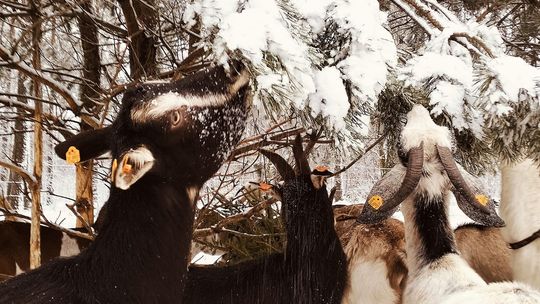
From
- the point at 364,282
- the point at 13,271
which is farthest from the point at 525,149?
the point at 13,271

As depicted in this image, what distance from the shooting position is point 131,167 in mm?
2049

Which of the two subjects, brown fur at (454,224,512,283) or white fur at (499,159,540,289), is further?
brown fur at (454,224,512,283)

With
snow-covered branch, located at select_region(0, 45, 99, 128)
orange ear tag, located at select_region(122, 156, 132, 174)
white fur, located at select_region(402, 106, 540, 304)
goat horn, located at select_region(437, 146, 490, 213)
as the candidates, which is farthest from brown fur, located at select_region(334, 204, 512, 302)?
orange ear tag, located at select_region(122, 156, 132, 174)

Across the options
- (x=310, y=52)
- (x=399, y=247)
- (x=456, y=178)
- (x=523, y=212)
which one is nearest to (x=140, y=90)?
(x=310, y=52)

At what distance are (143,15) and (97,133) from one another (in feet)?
7.60

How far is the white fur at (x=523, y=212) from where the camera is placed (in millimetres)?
3461

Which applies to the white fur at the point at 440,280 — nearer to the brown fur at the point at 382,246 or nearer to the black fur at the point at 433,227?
the black fur at the point at 433,227

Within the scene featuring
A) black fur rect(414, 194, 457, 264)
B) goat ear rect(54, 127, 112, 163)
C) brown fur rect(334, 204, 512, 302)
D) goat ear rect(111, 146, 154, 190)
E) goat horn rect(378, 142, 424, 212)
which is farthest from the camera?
brown fur rect(334, 204, 512, 302)

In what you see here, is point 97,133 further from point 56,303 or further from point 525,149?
point 525,149

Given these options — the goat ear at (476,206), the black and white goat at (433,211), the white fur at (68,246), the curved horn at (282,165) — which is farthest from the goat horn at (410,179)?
the white fur at (68,246)

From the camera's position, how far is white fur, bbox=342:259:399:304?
442 cm

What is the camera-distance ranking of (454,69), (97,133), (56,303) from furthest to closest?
(97,133), (454,69), (56,303)

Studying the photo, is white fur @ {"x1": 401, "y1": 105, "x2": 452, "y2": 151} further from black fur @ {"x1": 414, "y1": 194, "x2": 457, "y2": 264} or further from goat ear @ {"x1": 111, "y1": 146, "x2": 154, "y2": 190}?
goat ear @ {"x1": 111, "y1": 146, "x2": 154, "y2": 190}

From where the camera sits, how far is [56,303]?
2.17m
